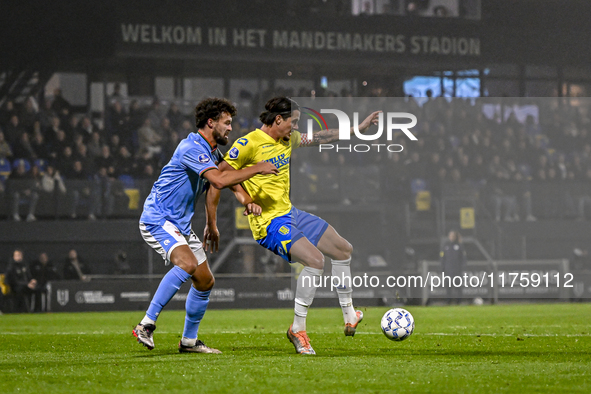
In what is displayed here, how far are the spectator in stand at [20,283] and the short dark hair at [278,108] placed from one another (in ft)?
42.1

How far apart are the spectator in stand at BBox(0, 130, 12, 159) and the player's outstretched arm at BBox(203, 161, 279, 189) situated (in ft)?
53.1

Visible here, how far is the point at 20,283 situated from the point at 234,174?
1349 cm

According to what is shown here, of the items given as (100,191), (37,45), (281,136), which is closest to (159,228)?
(281,136)

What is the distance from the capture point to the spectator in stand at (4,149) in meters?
21.2

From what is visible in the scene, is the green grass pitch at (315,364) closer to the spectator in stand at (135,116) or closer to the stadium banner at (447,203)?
the stadium banner at (447,203)

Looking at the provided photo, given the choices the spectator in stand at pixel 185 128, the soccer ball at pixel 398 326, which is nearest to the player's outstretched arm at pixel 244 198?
the soccer ball at pixel 398 326

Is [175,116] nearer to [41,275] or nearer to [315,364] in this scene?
[41,275]

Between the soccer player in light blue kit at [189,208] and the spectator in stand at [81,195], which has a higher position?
the spectator in stand at [81,195]

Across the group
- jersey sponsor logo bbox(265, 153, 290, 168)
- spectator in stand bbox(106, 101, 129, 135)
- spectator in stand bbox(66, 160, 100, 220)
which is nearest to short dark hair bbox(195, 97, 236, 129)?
jersey sponsor logo bbox(265, 153, 290, 168)

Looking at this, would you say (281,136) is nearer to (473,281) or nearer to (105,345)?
(105,345)

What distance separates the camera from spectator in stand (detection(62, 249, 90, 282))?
19422 millimetres

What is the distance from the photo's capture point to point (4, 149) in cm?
2139

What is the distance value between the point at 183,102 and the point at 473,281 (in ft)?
32.2
